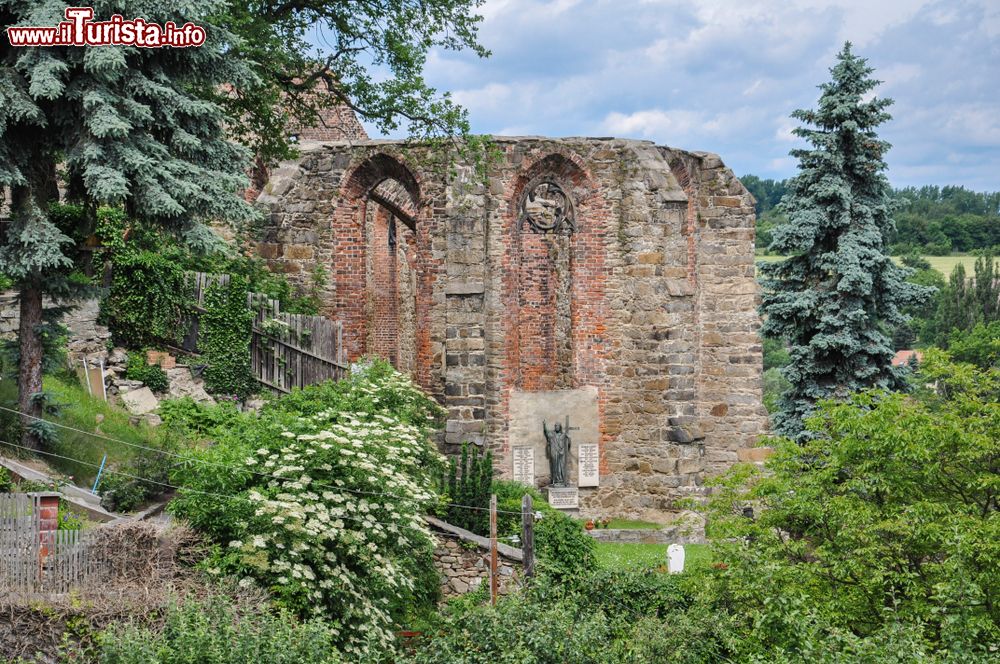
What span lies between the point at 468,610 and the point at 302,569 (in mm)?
2958

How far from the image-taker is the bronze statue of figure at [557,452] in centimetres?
2339

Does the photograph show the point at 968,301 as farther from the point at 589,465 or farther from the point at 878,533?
the point at 878,533

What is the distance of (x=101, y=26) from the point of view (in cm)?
1463

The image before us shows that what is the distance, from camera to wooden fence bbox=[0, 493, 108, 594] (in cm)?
1245

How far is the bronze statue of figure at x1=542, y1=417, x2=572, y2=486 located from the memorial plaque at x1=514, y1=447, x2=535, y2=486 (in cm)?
39

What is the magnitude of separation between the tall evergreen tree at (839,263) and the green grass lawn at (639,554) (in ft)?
12.7

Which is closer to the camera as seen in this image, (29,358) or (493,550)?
(29,358)

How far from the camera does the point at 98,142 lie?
14.7 metres

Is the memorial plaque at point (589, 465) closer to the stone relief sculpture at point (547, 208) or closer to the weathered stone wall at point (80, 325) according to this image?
the stone relief sculpture at point (547, 208)

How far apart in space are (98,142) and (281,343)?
6860 mm

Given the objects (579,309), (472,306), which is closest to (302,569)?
(472,306)

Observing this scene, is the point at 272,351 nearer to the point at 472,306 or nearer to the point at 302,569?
the point at 472,306

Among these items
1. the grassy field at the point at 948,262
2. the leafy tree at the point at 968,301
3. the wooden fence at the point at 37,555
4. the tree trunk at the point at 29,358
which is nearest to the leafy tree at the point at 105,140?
the tree trunk at the point at 29,358

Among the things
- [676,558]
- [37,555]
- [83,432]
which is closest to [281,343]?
[83,432]
